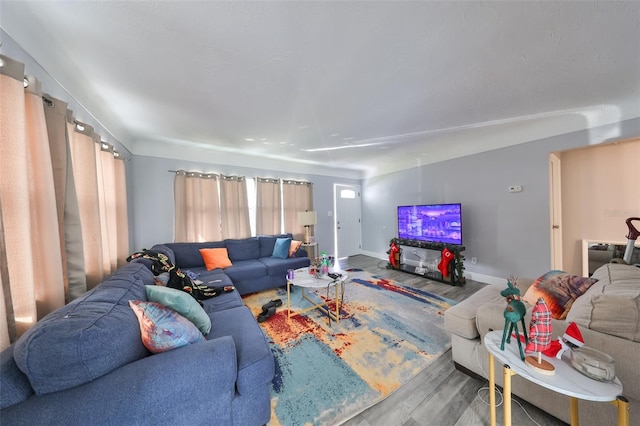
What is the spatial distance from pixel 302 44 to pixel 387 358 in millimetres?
2555

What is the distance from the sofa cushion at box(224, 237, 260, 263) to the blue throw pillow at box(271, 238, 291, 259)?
0.34 meters

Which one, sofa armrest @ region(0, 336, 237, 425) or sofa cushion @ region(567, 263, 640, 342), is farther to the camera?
sofa cushion @ region(567, 263, 640, 342)

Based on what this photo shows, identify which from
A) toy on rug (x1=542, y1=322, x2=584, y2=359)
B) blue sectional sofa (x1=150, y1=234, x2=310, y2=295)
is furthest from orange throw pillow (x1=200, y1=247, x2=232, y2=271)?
toy on rug (x1=542, y1=322, x2=584, y2=359)

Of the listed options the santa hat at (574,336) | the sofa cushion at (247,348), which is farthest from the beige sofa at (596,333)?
the sofa cushion at (247,348)

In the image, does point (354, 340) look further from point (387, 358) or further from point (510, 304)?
point (510, 304)

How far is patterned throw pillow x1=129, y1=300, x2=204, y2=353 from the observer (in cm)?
103

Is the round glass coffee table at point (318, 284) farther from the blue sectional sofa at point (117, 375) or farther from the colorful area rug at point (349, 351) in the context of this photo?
the blue sectional sofa at point (117, 375)

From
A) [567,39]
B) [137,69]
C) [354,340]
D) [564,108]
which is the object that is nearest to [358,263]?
[354,340]

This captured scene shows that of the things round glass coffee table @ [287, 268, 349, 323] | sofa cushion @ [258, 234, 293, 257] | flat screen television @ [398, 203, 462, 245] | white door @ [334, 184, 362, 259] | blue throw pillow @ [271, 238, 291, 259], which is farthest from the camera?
white door @ [334, 184, 362, 259]

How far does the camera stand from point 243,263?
3.45m

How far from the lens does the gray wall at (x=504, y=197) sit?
9.50 ft

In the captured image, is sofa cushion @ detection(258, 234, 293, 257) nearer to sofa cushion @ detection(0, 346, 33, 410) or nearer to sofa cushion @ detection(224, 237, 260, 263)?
sofa cushion @ detection(224, 237, 260, 263)

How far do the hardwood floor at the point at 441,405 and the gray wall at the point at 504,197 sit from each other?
2529 mm

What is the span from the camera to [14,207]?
41.5 inches
